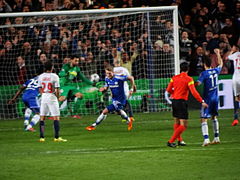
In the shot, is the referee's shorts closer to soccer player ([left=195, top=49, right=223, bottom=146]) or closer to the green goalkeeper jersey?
soccer player ([left=195, top=49, right=223, bottom=146])

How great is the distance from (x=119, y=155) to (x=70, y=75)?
33.7 feet

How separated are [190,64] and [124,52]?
113 inches

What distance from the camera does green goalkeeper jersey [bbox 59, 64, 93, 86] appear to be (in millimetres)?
22109

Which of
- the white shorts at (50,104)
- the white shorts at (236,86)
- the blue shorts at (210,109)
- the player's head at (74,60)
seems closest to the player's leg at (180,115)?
the blue shorts at (210,109)

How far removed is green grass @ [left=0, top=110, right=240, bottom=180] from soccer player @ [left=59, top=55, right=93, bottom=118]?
154 inches

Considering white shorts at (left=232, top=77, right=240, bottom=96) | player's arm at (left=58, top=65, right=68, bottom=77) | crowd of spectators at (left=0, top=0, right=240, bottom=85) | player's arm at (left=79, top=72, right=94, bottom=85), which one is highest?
crowd of spectators at (left=0, top=0, right=240, bottom=85)

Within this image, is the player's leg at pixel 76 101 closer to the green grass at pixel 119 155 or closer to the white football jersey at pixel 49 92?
the green grass at pixel 119 155

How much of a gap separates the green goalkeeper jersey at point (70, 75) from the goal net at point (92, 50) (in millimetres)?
379

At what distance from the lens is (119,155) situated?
12398 mm

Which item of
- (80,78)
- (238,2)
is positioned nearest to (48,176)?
(80,78)

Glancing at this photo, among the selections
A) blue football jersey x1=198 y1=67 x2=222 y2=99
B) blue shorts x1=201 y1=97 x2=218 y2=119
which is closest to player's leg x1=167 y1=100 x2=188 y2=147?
blue shorts x1=201 y1=97 x2=218 y2=119

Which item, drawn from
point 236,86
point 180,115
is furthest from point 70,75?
point 180,115

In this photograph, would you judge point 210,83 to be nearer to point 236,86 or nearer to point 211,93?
point 211,93

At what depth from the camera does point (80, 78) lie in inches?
880
